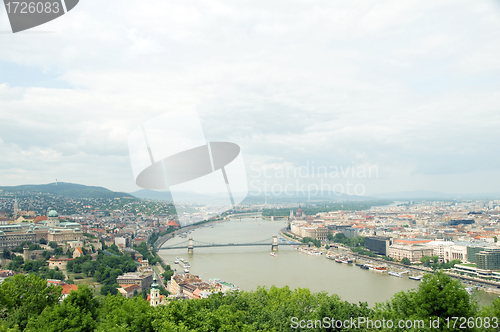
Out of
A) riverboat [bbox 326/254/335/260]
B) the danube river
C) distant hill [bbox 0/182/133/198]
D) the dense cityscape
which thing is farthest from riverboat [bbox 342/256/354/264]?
distant hill [bbox 0/182/133/198]

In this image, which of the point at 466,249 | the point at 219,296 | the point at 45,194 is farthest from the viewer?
the point at 45,194

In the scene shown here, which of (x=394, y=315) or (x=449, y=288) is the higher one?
(x=449, y=288)

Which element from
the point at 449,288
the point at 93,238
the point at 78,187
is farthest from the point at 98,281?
the point at 78,187

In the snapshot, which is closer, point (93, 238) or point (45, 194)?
point (93, 238)

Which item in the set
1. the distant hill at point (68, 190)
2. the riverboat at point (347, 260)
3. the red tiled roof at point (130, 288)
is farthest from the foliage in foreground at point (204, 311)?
the distant hill at point (68, 190)

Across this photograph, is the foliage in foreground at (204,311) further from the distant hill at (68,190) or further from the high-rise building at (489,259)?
the distant hill at (68,190)

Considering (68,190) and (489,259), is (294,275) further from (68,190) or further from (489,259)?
(68,190)

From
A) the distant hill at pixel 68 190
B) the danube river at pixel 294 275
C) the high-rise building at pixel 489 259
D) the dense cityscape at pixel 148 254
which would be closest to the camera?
the danube river at pixel 294 275

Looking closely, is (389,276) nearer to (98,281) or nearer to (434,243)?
(434,243)

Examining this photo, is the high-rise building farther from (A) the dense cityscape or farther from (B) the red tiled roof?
(B) the red tiled roof
